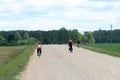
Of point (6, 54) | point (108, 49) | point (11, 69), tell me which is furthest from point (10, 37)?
point (11, 69)

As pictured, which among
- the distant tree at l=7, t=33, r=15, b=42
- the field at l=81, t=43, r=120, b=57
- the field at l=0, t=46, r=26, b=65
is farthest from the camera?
the distant tree at l=7, t=33, r=15, b=42

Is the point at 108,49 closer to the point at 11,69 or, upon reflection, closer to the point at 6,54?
the point at 6,54

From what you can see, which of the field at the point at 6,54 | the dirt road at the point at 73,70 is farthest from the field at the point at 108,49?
the dirt road at the point at 73,70

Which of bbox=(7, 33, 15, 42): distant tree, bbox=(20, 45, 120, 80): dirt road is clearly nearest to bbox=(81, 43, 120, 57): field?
bbox=(20, 45, 120, 80): dirt road

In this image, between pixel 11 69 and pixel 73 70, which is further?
pixel 73 70

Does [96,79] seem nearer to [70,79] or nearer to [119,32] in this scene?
[70,79]

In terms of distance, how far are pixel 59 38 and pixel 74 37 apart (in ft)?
23.4

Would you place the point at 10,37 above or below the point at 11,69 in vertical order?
above

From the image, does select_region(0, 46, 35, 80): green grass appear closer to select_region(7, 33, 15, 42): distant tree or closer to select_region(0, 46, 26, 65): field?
select_region(0, 46, 26, 65): field

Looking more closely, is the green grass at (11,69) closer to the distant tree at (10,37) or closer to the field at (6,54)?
the field at (6,54)

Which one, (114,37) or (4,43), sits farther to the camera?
(114,37)

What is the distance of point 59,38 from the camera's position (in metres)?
196

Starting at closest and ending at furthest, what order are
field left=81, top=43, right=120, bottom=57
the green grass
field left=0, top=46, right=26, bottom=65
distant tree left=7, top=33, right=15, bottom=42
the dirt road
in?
the green grass < the dirt road < field left=0, top=46, right=26, bottom=65 < field left=81, top=43, right=120, bottom=57 < distant tree left=7, top=33, right=15, bottom=42

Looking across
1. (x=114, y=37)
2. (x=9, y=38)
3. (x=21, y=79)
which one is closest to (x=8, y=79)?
(x=21, y=79)
